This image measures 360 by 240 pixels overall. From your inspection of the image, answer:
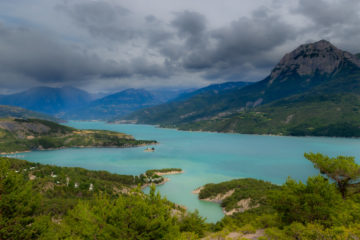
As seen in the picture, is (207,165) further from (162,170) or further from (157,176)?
(157,176)

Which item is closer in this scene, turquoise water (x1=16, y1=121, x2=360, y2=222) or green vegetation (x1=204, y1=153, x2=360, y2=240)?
green vegetation (x1=204, y1=153, x2=360, y2=240)

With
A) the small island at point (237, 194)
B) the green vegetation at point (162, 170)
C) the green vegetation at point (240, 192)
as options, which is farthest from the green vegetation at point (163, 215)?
the green vegetation at point (162, 170)

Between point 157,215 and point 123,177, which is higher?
point 157,215

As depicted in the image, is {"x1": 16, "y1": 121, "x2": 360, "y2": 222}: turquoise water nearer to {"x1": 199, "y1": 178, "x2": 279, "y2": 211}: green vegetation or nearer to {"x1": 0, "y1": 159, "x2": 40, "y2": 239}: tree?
{"x1": 199, "y1": 178, "x2": 279, "y2": 211}: green vegetation

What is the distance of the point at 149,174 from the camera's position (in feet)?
331

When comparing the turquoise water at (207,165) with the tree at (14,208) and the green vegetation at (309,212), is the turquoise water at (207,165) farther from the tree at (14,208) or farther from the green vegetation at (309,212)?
the tree at (14,208)

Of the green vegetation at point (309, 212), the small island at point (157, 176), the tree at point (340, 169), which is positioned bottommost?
the small island at point (157, 176)

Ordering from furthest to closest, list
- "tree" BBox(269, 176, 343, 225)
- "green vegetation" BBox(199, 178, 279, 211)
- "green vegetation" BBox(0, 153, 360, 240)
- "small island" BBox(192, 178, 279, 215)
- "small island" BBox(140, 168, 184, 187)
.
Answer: "small island" BBox(140, 168, 184, 187), "green vegetation" BBox(199, 178, 279, 211), "small island" BBox(192, 178, 279, 215), "tree" BBox(269, 176, 343, 225), "green vegetation" BBox(0, 153, 360, 240)

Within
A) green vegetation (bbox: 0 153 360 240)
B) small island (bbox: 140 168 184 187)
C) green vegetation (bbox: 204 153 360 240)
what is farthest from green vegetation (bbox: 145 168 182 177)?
green vegetation (bbox: 204 153 360 240)

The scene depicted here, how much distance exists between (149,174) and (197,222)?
65988 millimetres

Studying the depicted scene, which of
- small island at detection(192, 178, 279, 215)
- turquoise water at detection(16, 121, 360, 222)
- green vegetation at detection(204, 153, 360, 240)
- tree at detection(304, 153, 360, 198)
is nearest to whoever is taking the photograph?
green vegetation at detection(204, 153, 360, 240)

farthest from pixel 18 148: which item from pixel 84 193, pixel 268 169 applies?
pixel 268 169

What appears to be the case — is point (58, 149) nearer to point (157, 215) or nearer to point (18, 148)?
point (18, 148)

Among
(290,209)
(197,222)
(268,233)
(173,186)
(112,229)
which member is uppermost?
(112,229)
